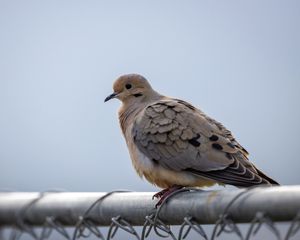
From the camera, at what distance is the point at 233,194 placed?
261 centimetres

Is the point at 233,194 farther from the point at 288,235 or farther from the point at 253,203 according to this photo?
the point at 288,235

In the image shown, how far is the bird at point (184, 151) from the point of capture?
404cm

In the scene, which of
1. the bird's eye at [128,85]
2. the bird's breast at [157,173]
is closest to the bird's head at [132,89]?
the bird's eye at [128,85]

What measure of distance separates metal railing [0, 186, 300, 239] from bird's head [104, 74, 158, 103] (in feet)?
6.45

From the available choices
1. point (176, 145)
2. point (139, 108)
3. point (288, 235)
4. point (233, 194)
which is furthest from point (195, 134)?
point (288, 235)

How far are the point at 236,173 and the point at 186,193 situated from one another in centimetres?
101

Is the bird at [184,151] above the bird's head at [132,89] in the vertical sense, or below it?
below

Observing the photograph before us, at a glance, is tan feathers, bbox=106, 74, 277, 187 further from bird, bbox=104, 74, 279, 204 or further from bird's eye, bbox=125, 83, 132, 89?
bird's eye, bbox=125, 83, 132, 89

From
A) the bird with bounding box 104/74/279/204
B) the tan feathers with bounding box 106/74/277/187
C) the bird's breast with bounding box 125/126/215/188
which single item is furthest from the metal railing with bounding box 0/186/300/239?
the bird's breast with bounding box 125/126/215/188

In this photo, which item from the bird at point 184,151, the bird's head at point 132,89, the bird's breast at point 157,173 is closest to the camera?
the bird at point 184,151

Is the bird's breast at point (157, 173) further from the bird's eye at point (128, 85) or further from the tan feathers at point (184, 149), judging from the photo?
the bird's eye at point (128, 85)

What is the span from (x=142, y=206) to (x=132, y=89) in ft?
8.58

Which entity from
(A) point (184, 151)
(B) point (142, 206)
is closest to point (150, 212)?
(B) point (142, 206)

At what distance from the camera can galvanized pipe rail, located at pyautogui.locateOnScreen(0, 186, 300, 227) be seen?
240 centimetres
